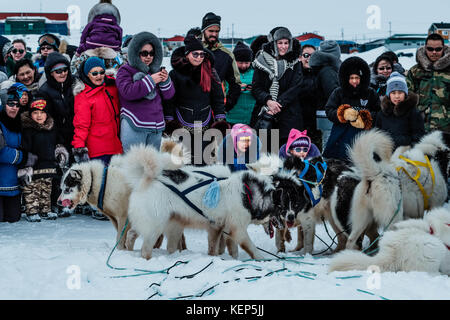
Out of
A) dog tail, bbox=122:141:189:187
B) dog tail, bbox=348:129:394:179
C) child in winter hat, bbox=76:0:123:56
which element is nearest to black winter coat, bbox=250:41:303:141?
child in winter hat, bbox=76:0:123:56

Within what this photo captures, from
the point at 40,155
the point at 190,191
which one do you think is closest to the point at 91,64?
the point at 40,155

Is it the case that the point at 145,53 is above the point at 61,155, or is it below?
above

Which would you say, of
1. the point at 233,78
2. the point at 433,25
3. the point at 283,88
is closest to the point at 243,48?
the point at 233,78

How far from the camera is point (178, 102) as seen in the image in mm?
5652

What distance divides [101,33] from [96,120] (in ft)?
3.71

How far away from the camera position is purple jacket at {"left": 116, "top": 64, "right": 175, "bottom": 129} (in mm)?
5180

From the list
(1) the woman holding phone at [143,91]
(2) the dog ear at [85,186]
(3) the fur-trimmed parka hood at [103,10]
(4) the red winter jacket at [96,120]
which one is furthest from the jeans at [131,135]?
(3) the fur-trimmed parka hood at [103,10]

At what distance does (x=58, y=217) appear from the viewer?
613 centimetres

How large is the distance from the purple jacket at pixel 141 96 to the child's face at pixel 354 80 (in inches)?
81.9

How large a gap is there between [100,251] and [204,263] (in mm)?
1148

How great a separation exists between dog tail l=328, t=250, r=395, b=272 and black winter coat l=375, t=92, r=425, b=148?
2.34 m

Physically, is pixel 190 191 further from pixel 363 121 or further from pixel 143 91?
pixel 363 121

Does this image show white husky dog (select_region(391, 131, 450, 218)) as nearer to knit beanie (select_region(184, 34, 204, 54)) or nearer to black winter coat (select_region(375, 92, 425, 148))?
black winter coat (select_region(375, 92, 425, 148))
